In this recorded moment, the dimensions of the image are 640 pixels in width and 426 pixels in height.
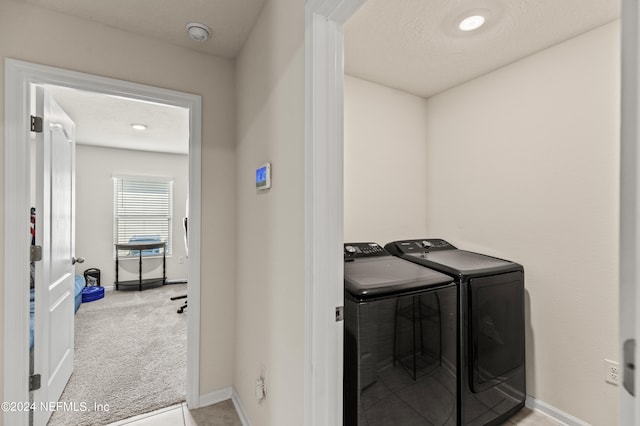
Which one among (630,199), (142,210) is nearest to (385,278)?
(630,199)

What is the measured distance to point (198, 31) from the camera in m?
1.81

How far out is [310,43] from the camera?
1.09 metres

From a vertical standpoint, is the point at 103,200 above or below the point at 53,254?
above

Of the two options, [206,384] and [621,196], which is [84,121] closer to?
[206,384]

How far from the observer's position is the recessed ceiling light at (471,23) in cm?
167

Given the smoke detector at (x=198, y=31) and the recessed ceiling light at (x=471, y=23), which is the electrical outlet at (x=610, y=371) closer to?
the recessed ceiling light at (x=471, y=23)

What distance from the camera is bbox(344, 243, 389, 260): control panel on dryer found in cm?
197

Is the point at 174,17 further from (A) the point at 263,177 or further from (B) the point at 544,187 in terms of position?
(B) the point at 544,187

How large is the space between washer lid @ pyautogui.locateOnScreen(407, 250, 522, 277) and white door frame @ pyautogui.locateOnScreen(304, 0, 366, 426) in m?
0.99

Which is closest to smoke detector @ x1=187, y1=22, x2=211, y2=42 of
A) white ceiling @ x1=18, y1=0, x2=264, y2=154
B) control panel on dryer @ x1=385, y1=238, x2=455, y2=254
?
white ceiling @ x1=18, y1=0, x2=264, y2=154

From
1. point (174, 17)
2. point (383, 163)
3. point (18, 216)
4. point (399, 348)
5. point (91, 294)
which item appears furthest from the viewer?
point (91, 294)

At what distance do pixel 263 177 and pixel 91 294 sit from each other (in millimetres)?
4423

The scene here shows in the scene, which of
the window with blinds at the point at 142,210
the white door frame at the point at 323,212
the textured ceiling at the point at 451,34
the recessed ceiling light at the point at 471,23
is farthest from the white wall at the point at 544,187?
the window with blinds at the point at 142,210

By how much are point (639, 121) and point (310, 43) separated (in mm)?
997
